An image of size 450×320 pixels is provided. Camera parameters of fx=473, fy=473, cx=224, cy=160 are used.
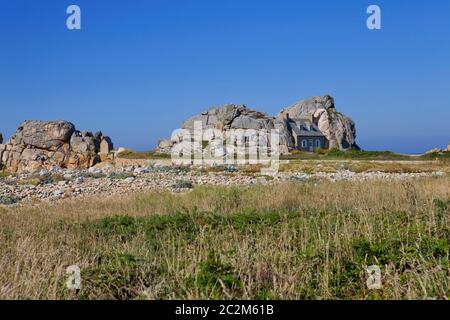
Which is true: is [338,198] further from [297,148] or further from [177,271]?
[297,148]

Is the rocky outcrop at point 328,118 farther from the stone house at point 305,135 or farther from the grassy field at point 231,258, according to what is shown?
the grassy field at point 231,258

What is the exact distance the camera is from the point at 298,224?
305 inches

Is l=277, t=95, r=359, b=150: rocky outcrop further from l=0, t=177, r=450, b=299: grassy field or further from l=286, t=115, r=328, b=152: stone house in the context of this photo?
l=0, t=177, r=450, b=299: grassy field

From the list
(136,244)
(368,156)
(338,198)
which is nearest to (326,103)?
(368,156)

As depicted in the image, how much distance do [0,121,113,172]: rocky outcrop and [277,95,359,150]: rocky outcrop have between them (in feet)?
100

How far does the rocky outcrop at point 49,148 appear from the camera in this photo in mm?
49500

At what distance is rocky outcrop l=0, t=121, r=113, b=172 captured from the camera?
162 feet

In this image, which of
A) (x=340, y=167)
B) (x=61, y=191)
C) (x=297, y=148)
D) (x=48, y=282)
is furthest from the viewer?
(x=297, y=148)

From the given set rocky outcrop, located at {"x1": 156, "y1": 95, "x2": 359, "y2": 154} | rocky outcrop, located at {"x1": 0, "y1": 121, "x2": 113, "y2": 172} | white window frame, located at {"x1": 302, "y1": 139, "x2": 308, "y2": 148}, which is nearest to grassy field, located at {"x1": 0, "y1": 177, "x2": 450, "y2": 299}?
rocky outcrop, located at {"x1": 0, "y1": 121, "x2": 113, "y2": 172}

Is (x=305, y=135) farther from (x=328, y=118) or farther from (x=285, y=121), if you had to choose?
(x=328, y=118)

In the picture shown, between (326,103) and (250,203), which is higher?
(326,103)

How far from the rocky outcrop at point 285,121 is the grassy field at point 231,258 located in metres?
51.9

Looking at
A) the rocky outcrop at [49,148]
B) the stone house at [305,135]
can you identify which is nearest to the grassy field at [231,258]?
the rocky outcrop at [49,148]
